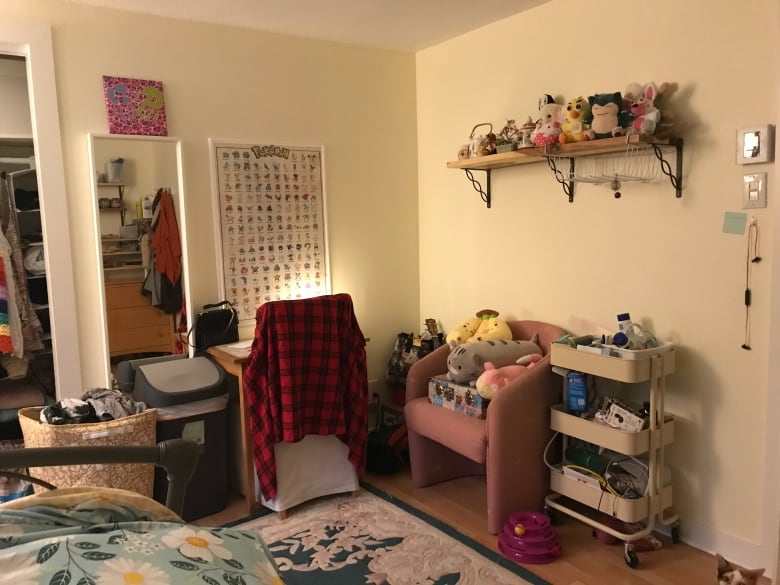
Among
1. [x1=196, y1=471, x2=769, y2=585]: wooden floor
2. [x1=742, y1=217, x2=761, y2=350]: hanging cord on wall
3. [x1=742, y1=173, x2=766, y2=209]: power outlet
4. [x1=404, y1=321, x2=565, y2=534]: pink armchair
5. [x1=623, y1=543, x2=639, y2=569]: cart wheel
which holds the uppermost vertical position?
[x1=742, y1=173, x2=766, y2=209]: power outlet

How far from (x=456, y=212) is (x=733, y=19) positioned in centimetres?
160

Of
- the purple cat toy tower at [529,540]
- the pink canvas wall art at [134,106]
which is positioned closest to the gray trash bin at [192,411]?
the pink canvas wall art at [134,106]

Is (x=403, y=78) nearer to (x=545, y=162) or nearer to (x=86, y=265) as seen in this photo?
(x=545, y=162)

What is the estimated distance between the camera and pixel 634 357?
2.28 metres

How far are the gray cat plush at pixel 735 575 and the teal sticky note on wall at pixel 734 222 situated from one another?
1.12 meters

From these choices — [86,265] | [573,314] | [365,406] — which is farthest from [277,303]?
[573,314]

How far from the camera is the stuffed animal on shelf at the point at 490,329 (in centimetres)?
303

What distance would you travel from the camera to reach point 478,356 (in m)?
2.82

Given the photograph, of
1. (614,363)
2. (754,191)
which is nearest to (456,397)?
(614,363)

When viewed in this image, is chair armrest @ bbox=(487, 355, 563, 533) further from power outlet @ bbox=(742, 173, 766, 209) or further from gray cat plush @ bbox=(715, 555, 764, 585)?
power outlet @ bbox=(742, 173, 766, 209)

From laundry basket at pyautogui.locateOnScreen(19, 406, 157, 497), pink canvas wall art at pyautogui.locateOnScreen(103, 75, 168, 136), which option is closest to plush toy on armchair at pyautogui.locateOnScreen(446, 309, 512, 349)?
laundry basket at pyautogui.locateOnScreen(19, 406, 157, 497)

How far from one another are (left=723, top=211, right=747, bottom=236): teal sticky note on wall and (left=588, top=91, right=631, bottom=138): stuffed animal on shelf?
485 mm

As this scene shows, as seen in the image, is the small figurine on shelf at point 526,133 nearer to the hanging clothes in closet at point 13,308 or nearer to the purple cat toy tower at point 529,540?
the purple cat toy tower at point 529,540

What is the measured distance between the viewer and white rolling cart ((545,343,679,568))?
2297mm
